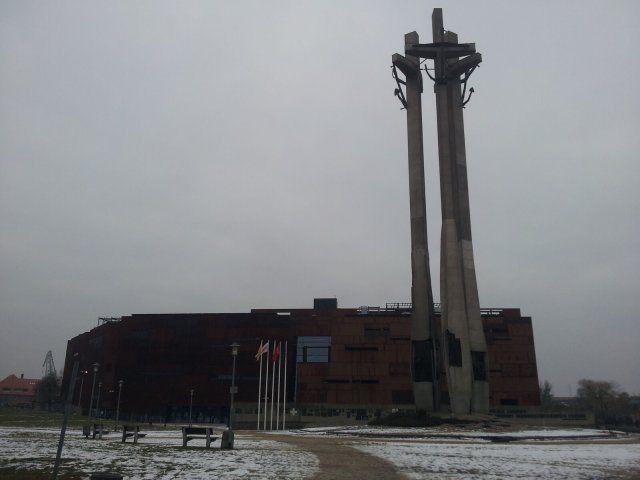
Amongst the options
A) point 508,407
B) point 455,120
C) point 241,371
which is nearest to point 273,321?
point 241,371

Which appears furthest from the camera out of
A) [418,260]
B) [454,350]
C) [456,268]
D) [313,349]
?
[313,349]

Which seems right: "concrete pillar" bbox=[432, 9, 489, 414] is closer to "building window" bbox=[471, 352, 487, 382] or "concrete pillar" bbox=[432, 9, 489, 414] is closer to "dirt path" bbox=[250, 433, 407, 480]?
"building window" bbox=[471, 352, 487, 382]

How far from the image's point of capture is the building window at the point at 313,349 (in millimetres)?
90188

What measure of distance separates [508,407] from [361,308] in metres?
29.8

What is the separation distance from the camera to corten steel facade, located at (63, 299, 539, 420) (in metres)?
86.7

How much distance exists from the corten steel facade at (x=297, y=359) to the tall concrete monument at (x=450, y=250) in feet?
99.2

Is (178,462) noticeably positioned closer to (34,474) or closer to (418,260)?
(34,474)

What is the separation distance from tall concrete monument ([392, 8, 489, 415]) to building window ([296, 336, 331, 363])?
34423 mm

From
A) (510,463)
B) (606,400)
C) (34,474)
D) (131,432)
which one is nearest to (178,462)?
(34,474)

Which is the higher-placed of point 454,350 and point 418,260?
point 418,260

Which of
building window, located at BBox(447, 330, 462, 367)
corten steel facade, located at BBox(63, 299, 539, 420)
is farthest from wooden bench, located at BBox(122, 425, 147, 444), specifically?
corten steel facade, located at BBox(63, 299, 539, 420)

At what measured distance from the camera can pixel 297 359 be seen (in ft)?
299

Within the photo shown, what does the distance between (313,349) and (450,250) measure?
43156 mm

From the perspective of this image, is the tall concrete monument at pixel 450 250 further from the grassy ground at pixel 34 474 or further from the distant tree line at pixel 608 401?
the distant tree line at pixel 608 401
